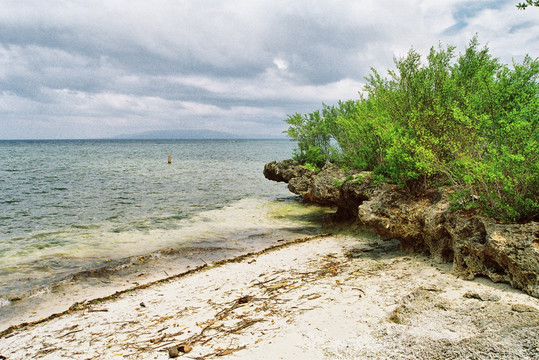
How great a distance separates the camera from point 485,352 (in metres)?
4.04

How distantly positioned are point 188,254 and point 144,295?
12.3 ft

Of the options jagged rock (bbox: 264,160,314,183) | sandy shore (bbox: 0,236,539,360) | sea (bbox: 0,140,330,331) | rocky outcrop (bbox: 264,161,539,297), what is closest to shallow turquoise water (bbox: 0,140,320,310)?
sea (bbox: 0,140,330,331)

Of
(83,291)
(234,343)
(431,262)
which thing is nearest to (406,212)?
(431,262)

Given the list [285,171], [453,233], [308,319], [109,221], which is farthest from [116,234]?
[453,233]

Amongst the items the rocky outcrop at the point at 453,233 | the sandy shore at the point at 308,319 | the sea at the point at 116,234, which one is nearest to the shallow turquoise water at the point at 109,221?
the sea at the point at 116,234

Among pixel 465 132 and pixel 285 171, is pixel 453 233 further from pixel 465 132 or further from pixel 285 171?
pixel 285 171

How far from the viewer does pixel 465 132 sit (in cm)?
786

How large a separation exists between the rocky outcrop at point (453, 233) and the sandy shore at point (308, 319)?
14.0 inches

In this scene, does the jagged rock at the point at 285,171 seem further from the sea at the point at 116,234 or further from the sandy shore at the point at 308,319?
the sandy shore at the point at 308,319

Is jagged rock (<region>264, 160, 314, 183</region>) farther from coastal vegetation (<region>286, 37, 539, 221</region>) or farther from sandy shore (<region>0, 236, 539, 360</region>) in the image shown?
sandy shore (<region>0, 236, 539, 360</region>)

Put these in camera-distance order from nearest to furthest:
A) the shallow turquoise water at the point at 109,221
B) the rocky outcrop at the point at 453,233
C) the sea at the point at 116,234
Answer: the rocky outcrop at the point at 453,233 → the sea at the point at 116,234 → the shallow turquoise water at the point at 109,221

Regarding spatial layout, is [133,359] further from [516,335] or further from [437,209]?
[437,209]

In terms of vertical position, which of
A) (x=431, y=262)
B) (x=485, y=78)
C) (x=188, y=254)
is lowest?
(x=188, y=254)

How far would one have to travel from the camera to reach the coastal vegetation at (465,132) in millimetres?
6113
